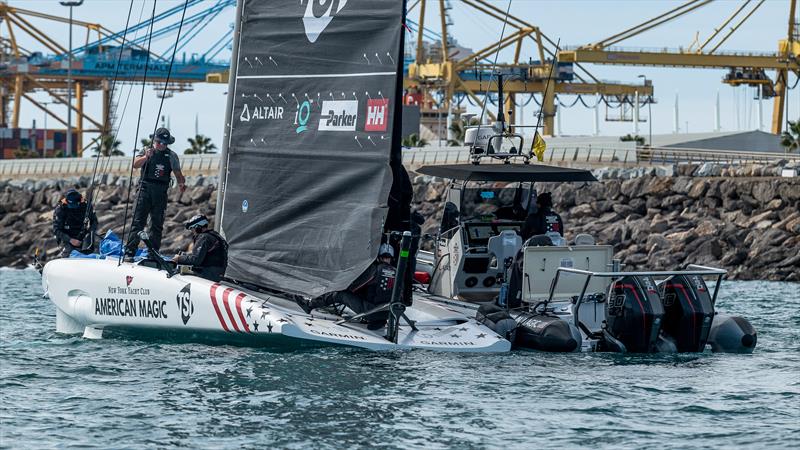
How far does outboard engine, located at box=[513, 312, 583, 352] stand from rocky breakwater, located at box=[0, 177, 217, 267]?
2700 cm

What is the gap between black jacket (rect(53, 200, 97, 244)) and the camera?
57.5ft

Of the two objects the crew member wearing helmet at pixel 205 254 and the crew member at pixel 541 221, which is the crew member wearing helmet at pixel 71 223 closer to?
the crew member wearing helmet at pixel 205 254

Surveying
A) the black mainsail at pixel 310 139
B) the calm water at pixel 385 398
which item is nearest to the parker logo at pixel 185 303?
the calm water at pixel 385 398

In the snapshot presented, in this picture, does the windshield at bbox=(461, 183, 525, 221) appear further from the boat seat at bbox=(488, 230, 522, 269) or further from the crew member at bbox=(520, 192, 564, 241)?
the boat seat at bbox=(488, 230, 522, 269)

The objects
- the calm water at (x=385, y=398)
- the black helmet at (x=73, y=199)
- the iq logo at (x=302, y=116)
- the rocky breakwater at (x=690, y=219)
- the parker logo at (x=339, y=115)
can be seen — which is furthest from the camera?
the rocky breakwater at (x=690, y=219)

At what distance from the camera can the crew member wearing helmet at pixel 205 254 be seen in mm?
14758

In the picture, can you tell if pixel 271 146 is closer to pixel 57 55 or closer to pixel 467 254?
pixel 467 254

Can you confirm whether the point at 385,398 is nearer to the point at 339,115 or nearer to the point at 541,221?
the point at 339,115

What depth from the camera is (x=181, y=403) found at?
11.2m

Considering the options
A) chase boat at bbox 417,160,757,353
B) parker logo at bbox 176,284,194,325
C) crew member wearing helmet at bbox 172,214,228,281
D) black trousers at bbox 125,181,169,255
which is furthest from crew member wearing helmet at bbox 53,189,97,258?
chase boat at bbox 417,160,757,353

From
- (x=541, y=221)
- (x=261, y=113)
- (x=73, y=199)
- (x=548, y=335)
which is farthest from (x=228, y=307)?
(x=73, y=199)

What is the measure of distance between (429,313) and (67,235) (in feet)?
18.6

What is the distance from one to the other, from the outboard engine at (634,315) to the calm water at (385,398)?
0.29 meters

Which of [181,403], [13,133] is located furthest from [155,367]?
[13,133]
